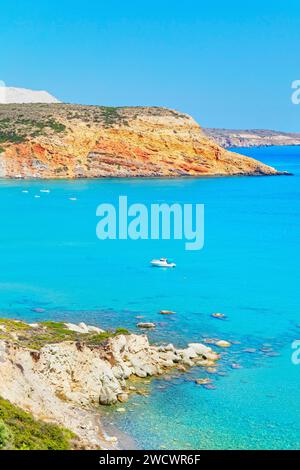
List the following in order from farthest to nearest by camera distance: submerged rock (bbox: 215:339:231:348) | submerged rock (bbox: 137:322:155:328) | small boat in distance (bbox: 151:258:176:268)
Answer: small boat in distance (bbox: 151:258:176:268) → submerged rock (bbox: 137:322:155:328) → submerged rock (bbox: 215:339:231:348)

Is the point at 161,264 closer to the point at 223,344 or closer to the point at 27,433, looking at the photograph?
the point at 223,344

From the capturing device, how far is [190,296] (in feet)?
111

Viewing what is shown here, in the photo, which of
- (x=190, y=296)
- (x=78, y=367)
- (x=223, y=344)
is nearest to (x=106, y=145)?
(x=190, y=296)

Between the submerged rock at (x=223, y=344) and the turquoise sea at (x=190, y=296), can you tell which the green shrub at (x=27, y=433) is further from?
the submerged rock at (x=223, y=344)

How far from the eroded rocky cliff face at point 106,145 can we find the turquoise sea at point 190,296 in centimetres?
2042

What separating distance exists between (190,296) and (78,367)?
1457cm

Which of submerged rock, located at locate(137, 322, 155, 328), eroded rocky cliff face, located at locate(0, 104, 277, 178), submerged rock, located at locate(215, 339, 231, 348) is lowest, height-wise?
submerged rock, located at locate(215, 339, 231, 348)

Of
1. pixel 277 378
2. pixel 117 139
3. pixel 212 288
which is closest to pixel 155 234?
pixel 212 288

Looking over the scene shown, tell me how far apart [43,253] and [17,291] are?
11.3 meters

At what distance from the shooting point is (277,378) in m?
22.0

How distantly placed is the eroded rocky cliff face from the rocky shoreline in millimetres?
72289

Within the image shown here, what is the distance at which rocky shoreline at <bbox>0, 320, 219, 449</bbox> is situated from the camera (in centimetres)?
1702

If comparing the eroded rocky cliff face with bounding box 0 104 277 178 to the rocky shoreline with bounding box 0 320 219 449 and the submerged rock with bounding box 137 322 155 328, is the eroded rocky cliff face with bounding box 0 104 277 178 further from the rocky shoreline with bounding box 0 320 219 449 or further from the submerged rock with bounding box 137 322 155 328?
the rocky shoreline with bounding box 0 320 219 449

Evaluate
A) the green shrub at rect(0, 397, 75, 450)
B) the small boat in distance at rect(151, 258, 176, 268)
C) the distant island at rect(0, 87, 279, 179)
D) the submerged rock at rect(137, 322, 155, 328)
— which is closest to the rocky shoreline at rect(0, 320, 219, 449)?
→ the green shrub at rect(0, 397, 75, 450)
